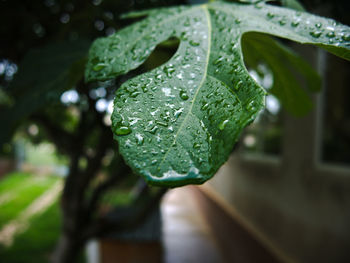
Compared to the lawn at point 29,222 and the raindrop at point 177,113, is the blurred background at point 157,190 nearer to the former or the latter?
the lawn at point 29,222

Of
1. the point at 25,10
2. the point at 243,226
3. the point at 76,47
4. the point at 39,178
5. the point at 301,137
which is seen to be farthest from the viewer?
the point at 39,178

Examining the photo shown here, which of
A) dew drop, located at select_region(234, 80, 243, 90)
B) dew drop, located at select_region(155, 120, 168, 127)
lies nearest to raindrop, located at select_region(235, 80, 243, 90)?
dew drop, located at select_region(234, 80, 243, 90)

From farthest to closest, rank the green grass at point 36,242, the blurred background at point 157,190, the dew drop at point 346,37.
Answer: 1. the green grass at point 36,242
2. the blurred background at point 157,190
3. the dew drop at point 346,37

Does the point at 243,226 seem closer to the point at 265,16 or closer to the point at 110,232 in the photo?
the point at 110,232

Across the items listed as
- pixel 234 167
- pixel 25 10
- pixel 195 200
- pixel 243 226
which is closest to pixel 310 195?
pixel 243 226

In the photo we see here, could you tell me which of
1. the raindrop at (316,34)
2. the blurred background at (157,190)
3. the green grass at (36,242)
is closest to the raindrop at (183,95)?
the raindrop at (316,34)


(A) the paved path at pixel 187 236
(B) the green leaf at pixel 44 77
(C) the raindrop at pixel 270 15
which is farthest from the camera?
(A) the paved path at pixel 187 236
